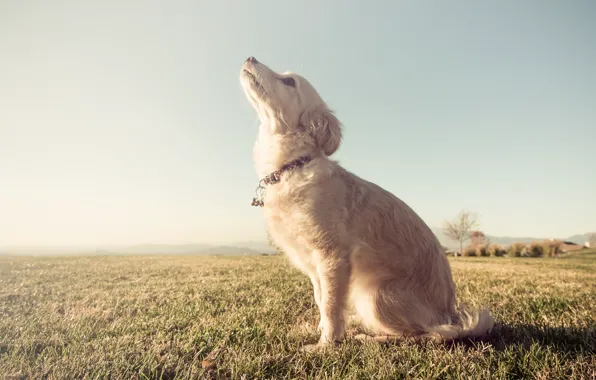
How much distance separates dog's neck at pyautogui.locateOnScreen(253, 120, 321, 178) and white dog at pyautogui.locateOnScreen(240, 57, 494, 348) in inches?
0.4

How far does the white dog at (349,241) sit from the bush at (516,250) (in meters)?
26.9

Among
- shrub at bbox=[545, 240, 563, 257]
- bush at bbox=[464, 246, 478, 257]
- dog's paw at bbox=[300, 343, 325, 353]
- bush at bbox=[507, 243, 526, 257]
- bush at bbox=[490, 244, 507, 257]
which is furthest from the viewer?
bush at bbox=[464, 246, 478, 257]

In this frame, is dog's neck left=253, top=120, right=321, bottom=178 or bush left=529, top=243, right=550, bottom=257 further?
bush left=529, top=243, right=550, bottom=257

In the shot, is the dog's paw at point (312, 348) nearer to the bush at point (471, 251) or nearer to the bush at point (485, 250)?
the bush at point (485, 250)

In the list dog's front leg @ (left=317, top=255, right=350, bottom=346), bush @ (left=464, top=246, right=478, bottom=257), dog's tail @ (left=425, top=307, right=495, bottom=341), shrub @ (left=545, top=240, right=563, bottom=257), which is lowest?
bush @ (left=464, top=246, right=478, bottom=257)

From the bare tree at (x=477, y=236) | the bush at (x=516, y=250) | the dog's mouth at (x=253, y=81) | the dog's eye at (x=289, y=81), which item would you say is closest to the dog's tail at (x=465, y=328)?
the dog's eye at (x=289, y=81)

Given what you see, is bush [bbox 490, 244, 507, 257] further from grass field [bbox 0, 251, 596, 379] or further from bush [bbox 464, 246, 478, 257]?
grass field [bbox 0, 251, 596, 379]

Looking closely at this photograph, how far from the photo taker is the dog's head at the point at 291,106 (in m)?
3.27

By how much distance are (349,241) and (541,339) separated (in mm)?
1944

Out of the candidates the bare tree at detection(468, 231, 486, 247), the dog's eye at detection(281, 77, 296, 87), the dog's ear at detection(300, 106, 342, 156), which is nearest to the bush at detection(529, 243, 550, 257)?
the bare tree at detection(468, 231, 486, 247)

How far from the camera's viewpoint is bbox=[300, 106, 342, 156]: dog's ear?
3.25m

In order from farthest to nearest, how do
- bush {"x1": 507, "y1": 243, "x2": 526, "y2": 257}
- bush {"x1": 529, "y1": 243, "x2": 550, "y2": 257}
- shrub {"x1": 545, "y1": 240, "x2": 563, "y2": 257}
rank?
bush {"x1": 507, "y1": 243, "x2": 526, "y2": 257}
bush {"x1": 529, "y1": 243, "x2": 550, "y2": 257}
shrub {"x1": 545, "y1": 240, "x2": 563, "y2": 257}

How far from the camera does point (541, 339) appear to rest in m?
2.86

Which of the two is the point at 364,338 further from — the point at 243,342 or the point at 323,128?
the point at 323,128
